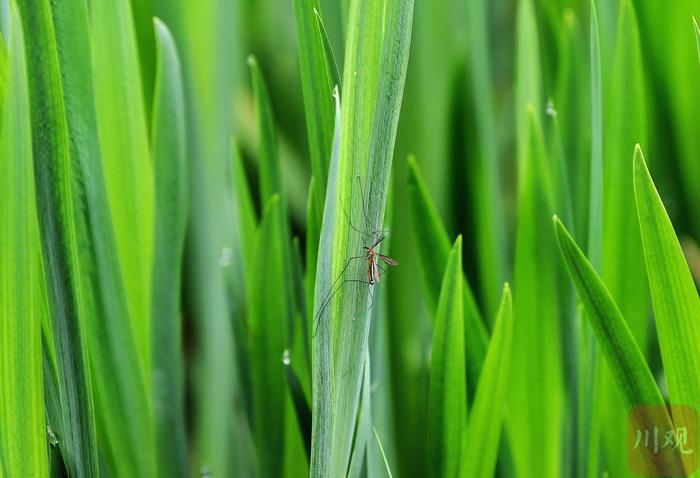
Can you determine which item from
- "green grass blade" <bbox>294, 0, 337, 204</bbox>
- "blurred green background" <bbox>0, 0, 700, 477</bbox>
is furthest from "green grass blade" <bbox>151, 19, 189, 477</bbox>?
"green grass blade" <bbox>294, 0, 337, 204</bbox>

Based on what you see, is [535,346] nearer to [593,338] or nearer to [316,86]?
[593,338]

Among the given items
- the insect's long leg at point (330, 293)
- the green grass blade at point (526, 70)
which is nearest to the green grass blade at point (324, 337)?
the insect's long leg at point (330, 293)

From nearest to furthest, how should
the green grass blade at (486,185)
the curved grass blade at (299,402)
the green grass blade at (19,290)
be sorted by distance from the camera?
the green grass blade at (19,290) → the curved grass blade at (299,402) → the green grass blade at (486,185)

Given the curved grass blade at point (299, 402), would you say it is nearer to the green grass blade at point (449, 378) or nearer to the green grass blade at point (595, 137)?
the green grass blade at point (449, 378)

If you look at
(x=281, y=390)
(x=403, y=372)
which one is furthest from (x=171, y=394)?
(x=403, y=372)

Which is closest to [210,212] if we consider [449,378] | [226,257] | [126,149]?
[226,257]
